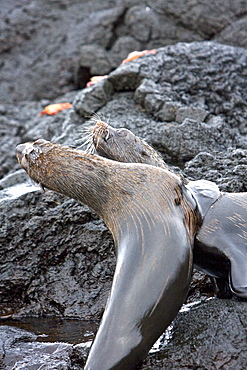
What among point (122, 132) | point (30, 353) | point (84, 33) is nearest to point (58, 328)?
point (30, 353)

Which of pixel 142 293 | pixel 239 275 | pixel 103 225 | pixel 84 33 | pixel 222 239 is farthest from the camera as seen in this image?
pixel 84 33

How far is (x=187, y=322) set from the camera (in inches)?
141

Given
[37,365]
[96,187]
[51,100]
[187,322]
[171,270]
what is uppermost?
[96,187]

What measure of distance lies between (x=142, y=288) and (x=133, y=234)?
39cm

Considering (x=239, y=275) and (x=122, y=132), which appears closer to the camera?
(x=239, y=275)

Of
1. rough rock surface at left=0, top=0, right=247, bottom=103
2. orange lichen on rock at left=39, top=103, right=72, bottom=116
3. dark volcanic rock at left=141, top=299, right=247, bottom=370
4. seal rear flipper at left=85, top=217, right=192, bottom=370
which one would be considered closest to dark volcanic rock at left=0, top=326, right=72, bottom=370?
seal rear flipper at left=85, top=217, right=192, bottom=370

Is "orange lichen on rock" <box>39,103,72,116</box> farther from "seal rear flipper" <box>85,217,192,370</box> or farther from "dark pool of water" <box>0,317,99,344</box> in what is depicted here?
"seal rear flipper" <box>85,217,192,370</box>

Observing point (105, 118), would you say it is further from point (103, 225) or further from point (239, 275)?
point (239, 275)

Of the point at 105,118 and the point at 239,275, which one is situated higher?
the point at 239,275

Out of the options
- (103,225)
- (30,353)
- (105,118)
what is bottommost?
(30,353)

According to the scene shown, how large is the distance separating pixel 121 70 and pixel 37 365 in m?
4.95

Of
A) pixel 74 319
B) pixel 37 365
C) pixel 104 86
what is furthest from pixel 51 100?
pixel 37 365

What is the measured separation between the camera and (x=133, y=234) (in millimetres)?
3521

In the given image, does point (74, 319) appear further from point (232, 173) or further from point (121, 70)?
point (121, 70)
